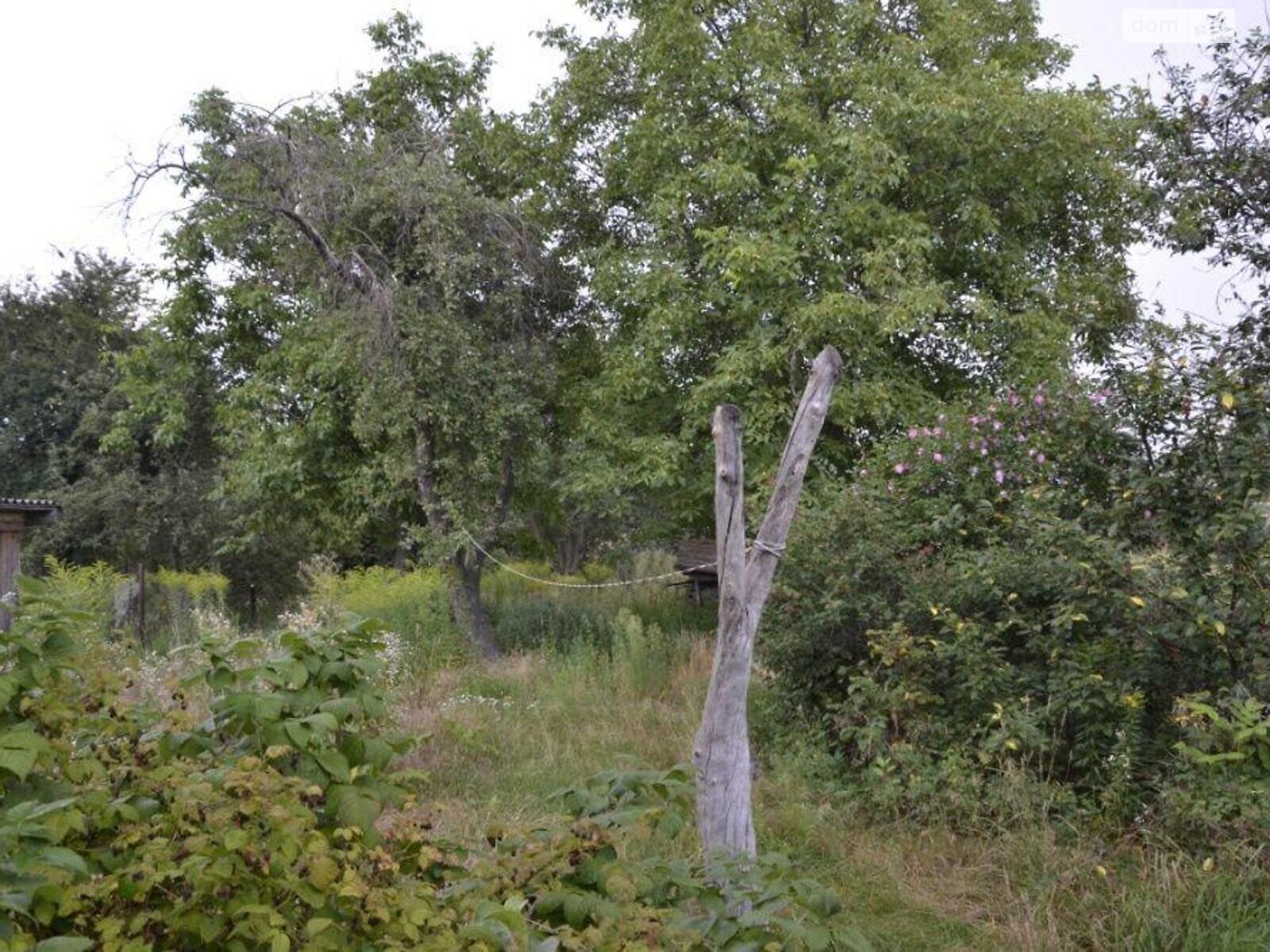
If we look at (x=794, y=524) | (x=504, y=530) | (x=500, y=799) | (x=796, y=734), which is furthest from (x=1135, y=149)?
(x=504, y=530)

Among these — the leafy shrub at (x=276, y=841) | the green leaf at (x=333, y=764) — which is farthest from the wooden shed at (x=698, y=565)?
the green leaf at (x=333, y=764)

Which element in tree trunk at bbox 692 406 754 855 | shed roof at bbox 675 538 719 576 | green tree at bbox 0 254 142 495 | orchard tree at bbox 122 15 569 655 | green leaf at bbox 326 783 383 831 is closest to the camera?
green leaf at bbox 326 783 383 831

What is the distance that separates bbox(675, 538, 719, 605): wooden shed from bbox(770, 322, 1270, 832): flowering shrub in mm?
7066

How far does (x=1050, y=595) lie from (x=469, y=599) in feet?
24.7

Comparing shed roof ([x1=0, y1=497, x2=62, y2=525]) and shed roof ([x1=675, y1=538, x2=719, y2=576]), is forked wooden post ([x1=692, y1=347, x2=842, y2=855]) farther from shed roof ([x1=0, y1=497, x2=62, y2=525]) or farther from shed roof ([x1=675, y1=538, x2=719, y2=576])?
shed roof ([x1=675, y1=538, x2=719, y2=576])

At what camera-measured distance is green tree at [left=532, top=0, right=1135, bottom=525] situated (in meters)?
11.0

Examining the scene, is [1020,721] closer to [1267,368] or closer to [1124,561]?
[1124,561]

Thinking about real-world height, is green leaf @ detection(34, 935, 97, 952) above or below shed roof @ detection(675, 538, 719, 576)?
below

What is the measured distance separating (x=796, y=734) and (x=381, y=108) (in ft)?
31.5

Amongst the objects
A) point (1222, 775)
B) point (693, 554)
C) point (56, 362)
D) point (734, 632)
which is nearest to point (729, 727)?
point (734, 632)

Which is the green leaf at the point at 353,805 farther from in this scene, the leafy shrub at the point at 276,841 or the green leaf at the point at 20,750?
the green leaf at the point at 20,750

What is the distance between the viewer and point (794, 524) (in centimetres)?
747

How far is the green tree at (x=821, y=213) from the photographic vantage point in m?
11.0

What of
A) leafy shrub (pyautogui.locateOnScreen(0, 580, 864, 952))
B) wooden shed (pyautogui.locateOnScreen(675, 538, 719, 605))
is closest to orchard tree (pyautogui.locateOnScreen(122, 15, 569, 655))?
wooden shed (pyautogui.locateOnScreen(675, 538, 719, 605))
